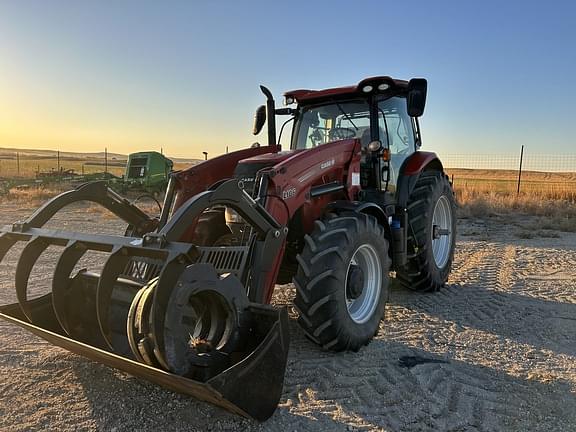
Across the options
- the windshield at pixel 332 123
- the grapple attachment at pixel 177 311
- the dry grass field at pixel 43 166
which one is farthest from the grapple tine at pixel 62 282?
the dry grass field at pixel 43 166

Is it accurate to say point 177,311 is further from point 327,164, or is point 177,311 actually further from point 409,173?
point 409,173

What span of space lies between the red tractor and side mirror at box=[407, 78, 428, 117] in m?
0.01

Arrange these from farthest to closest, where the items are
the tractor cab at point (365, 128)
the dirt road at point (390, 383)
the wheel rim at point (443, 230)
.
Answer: the wheel rim at point (443, 230) < the tractor cab at point (365, 128) < the dirt road at point (390, 383)

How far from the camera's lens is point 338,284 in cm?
383

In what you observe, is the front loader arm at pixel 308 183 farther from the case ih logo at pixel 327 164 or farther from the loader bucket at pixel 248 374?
the loader bucket at pixel 248 374

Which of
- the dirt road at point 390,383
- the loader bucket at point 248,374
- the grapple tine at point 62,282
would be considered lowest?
the dirt road at point 390,383

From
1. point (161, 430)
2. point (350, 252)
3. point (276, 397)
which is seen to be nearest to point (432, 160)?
point (350, 252)

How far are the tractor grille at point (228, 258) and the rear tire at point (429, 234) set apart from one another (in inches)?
104

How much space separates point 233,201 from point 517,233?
400 inches

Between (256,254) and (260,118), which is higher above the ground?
(260,118)

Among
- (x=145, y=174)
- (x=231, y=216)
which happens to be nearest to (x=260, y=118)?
(x=231, y=216)

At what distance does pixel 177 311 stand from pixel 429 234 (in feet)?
12.9

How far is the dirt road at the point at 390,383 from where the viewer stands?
310cm

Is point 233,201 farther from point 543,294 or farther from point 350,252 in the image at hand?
point 543,294
